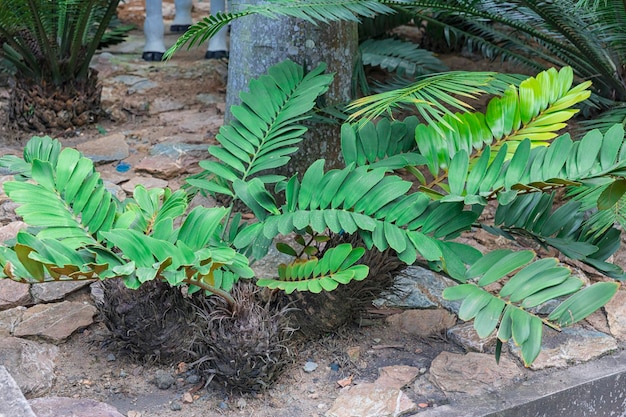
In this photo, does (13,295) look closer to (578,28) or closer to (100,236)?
(100,236)

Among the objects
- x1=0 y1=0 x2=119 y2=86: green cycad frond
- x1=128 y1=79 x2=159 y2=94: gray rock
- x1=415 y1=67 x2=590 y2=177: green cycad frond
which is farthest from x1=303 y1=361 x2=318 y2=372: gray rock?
x1=128 y1=79 x2=159 y2=94: gray rock

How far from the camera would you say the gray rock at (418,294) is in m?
2.86

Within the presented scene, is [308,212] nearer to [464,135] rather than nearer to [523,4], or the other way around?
[464,135]

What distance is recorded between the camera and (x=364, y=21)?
4777mm

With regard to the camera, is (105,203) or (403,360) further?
(403,360)

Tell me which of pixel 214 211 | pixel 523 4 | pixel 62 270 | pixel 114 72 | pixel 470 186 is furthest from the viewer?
pixel 114 72

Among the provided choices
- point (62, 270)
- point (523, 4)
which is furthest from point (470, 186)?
point (523, 4)

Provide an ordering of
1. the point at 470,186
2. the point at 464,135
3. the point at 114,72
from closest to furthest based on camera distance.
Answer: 1. the point at 470,186
2. the point at 464,135
3. the point at 114,72

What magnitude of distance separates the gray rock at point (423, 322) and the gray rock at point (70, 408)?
1039 mm

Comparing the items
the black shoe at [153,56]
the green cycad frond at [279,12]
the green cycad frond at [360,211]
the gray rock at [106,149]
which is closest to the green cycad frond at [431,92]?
the green cycad frond at [360,211]

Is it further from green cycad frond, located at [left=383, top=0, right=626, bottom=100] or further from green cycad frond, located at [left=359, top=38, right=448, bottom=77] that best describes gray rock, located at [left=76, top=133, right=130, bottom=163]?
green cycad frond, located at [left=383, top=0, right=626, bottom=100]

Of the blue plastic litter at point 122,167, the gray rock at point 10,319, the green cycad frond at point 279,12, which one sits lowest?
the gray rock at point 10,319

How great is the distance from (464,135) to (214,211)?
3.01 feet

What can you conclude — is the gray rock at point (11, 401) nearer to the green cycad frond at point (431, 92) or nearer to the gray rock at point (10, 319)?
the gray rock at point (10, 319)
